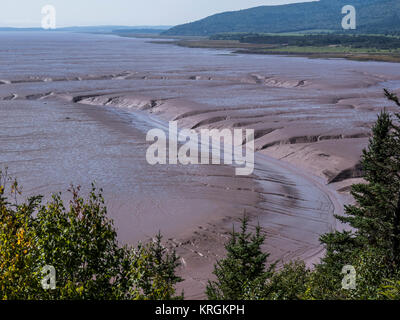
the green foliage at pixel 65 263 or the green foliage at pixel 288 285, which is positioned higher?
the green foliage at pixel 65 263

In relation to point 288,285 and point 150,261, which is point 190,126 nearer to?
point 288,285

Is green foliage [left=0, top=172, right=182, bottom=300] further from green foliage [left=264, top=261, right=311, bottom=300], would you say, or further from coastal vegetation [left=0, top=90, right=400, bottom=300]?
green foliage [left=264, top=261, right=311, bottom=300]

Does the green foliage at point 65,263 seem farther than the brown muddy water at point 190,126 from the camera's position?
No

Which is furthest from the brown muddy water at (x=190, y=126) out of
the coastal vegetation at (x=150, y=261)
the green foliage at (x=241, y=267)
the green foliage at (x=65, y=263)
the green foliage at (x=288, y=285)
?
the green foliage at (x=65, y=263)

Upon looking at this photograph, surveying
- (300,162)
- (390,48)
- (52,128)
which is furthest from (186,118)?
(390,48)

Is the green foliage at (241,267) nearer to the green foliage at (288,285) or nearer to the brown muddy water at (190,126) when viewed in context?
the green foliage at (288,285)
